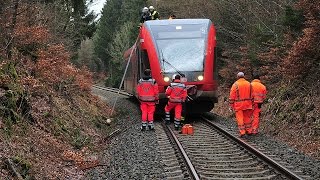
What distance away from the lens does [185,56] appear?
14.1 m

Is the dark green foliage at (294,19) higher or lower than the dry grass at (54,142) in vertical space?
higher

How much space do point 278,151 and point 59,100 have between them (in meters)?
6.23

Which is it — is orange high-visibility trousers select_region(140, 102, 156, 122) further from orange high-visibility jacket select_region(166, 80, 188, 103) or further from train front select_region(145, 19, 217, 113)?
train front select_region(145, 19, 217, 113)

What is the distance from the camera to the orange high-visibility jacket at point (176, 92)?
41.2ft

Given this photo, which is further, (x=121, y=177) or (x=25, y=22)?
(x=25, y=22)

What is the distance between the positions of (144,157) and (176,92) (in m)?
3.89

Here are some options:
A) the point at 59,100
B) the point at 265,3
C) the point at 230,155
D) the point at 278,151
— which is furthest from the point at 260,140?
the point at 265,3

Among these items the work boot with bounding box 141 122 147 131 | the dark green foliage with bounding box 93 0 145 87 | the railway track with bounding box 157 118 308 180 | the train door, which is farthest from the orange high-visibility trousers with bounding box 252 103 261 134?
the dark green foliage with bounding box 93 0 145 87

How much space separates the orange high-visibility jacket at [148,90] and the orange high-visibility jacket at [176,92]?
48 centimetres

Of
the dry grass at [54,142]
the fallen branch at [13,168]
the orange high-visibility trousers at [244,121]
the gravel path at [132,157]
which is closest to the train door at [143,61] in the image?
the gravel path at [132,157]

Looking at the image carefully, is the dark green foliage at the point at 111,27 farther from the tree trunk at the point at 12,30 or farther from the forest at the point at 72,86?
the tree trunk at the point at 12,30

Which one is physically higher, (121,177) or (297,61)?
(297,61)

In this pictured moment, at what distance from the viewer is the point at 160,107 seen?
1470 cm

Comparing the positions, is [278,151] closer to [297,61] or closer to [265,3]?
[297,61]
